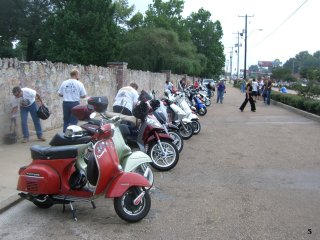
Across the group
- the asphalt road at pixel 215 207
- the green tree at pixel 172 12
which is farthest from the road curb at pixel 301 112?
the green tree at pixel 172 12

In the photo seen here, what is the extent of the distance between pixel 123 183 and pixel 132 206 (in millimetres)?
336

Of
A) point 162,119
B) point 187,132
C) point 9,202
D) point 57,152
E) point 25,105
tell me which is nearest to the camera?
point 57,152

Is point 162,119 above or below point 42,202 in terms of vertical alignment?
above

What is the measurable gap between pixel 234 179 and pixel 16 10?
4506 centimetres

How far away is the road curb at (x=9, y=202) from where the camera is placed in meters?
5.84

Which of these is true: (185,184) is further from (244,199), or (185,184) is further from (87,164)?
(87,164)

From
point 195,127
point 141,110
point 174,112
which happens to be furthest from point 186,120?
point 141,110

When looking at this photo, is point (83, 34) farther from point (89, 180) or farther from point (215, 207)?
point (89, 180)

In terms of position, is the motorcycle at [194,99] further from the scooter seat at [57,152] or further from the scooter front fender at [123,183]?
the scooter front fender at [123,183]

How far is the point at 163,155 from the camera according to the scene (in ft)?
26.4

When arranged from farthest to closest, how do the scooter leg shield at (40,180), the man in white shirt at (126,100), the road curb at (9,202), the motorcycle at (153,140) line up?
the man in white shirt at (126,100) → the motorcycle at (153,140) → the road curb at (9,202) → the scooter leg shield at (40,180)

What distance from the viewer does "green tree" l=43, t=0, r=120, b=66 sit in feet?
128

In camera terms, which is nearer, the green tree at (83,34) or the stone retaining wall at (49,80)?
the stone retaining wall at (49,80)

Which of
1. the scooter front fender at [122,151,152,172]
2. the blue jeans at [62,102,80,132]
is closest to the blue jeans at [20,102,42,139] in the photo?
the blue jeans at [62,102,80,132]
